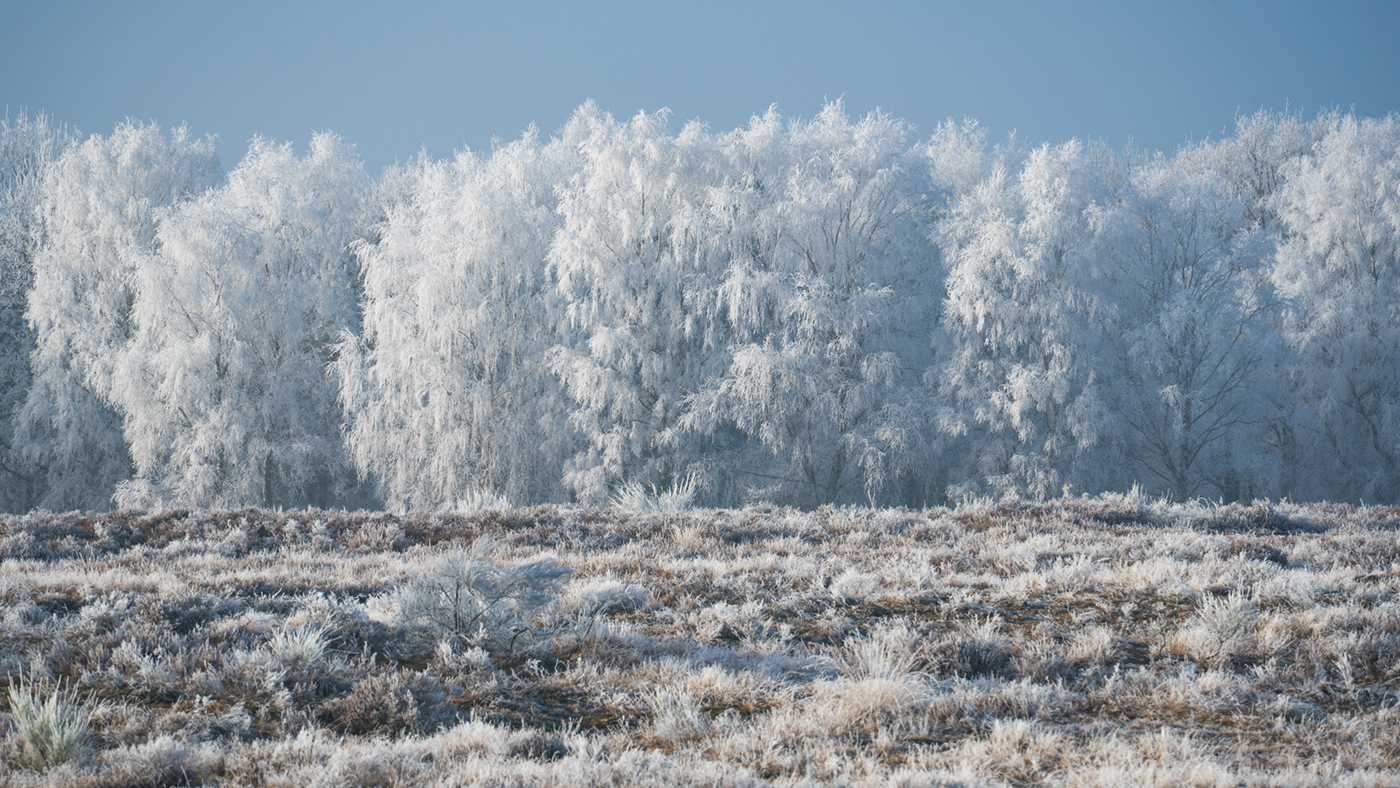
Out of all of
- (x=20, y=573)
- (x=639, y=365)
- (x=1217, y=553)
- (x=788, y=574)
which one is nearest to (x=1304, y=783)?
(x=788, y=574)

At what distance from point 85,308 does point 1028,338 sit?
28610 millimetres

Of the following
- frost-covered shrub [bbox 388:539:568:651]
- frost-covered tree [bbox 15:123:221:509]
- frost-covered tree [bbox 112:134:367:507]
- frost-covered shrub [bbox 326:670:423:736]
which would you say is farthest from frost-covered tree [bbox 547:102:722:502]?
frost-covered shrub [bbox 326:670:423:736]

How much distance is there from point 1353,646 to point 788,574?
3873 millimetres

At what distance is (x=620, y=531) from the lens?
10000 mm

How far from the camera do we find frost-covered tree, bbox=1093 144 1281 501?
23703 millimetres

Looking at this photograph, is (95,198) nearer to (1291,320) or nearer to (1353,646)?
(1353,646)

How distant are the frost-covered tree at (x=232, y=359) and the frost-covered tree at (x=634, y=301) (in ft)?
27.5

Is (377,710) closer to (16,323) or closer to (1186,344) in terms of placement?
(1186,344)

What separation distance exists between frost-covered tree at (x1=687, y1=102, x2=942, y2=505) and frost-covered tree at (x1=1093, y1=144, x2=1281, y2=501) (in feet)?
19.9

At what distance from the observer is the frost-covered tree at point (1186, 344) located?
2370cm

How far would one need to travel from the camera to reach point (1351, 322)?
25.6 metres

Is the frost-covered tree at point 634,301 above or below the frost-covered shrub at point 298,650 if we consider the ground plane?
above

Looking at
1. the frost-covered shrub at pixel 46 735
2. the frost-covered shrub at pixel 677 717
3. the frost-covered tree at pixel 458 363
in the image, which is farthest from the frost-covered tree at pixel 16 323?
the frost-covered shrub at pixel 677 717

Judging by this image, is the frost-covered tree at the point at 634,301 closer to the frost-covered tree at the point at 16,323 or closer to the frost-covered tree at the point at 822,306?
the frost-covered tree at the point at 822,306
